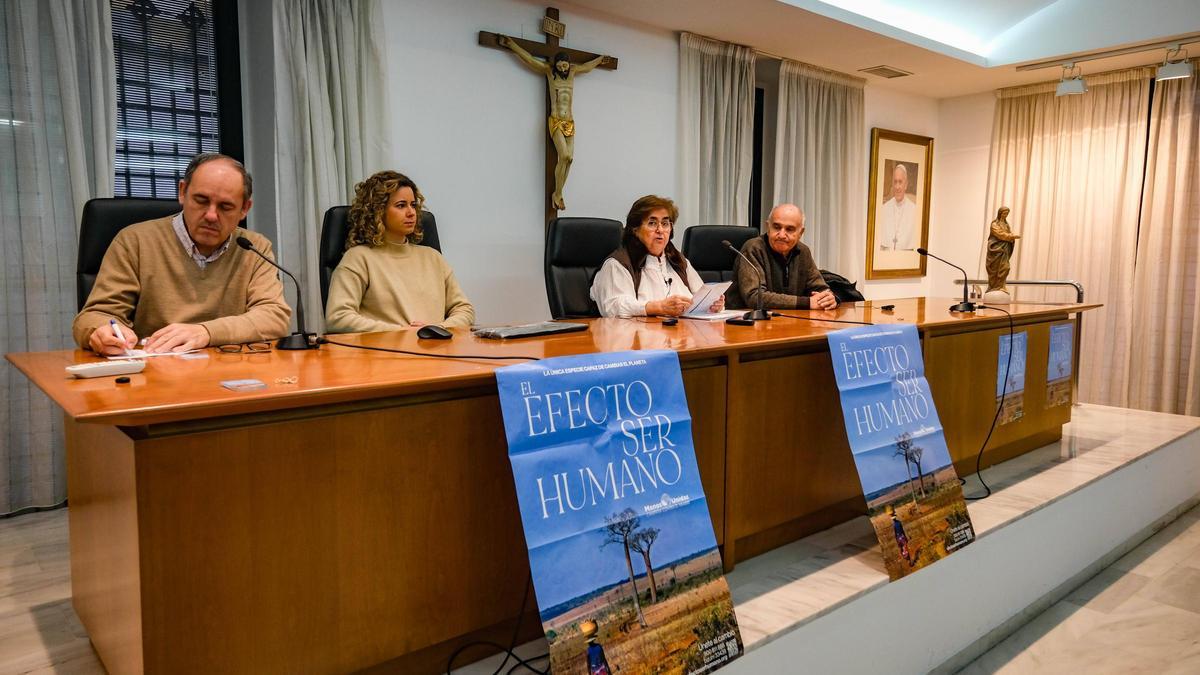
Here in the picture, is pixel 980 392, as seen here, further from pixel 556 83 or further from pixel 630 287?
pixel 556 83

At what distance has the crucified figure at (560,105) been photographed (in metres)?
3.65

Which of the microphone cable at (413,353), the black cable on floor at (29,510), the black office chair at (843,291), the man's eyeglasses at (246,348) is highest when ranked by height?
the black office chair at (843,291)

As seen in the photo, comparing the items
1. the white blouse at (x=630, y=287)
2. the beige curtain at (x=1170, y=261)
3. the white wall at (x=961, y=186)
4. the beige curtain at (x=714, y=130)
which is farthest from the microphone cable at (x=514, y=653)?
the white wall at (x=961, y=186)

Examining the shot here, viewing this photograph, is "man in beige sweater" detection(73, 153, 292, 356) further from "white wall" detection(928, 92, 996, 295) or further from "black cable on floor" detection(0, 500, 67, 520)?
"white wall" detection(928, 92, 996, 295)

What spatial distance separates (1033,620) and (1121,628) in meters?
0.22

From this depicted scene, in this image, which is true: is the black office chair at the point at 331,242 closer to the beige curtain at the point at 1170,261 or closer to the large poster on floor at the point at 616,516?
the large poster on floor at the point at 616,516

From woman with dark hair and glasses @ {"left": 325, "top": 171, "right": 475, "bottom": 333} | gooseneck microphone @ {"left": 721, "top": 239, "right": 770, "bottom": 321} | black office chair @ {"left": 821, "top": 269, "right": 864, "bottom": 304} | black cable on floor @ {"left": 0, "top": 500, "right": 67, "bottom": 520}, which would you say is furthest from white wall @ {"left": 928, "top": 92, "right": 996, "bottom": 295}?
black cable on floor @ {"left": 0, "top": 500, "right": 67, "bottom": 520}

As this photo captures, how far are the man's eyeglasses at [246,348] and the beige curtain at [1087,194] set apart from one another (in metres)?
5.20

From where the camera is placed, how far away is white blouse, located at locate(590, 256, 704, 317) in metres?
2.86

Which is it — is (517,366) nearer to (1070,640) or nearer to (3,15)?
(1070,640)

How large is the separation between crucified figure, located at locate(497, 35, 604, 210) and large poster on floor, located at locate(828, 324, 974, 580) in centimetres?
208

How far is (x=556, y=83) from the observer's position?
12.0 feet

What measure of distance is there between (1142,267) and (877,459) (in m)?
4.21

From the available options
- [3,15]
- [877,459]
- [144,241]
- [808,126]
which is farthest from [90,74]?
[808,126]
